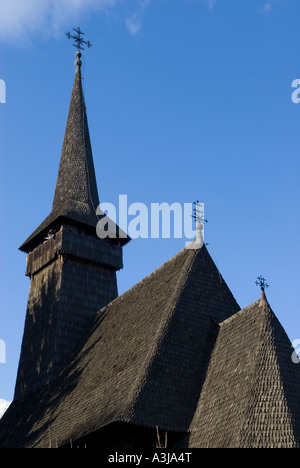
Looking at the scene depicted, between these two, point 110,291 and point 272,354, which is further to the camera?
point 110,291

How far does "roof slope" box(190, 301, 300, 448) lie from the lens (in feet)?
58.6

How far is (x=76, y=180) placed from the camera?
33.7m

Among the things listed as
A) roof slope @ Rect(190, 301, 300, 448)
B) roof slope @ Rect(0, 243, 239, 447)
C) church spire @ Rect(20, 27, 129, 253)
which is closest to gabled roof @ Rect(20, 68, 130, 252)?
church spire @ Rect(20, 27, 129, 253)

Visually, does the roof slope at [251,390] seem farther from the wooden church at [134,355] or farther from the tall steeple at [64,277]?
the tall steeple at [64,277]

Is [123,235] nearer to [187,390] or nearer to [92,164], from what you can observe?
[92,164]

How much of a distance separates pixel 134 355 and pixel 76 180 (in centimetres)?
1308

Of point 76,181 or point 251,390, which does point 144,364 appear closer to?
point 251,390

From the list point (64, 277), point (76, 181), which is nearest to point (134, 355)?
point (64, 277)

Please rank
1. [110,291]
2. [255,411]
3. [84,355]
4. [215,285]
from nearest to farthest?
[255,411] < [215,285] < [84,355] < [110,291]

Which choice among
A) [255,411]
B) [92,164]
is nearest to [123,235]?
[92,164]

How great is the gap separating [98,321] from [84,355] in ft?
7.47

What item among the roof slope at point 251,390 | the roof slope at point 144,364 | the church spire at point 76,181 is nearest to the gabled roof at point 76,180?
the church spire at point 76,181

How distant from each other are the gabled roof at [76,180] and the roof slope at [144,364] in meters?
5.25
